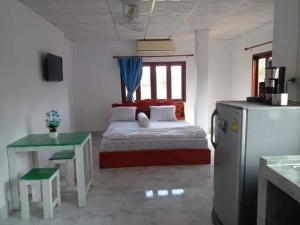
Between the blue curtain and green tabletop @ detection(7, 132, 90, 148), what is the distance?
10.7 ft

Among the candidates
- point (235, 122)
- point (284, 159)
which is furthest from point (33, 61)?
point (284, 159)

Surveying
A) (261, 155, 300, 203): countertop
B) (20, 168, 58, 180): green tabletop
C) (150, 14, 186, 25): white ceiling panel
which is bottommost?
(20, 168, 58, 180): green tabletop

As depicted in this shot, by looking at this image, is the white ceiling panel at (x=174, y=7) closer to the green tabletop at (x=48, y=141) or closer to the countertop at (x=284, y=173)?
the green tabletop at (x=48, y=141)

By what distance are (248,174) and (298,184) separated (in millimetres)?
566

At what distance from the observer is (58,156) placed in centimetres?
289

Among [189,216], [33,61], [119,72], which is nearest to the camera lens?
[189,216]

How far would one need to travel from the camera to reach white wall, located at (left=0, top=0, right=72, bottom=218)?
2539mm

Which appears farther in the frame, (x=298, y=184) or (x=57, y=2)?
(x=57, y=2)

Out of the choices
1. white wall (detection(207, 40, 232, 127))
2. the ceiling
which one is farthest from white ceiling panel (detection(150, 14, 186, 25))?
white wall (detection(207, 40, 232, 127))

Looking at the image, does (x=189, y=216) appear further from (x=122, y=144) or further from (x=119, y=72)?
(x=119, y=72)

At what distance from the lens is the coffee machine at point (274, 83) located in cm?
191

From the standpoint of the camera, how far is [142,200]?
2.77 metres

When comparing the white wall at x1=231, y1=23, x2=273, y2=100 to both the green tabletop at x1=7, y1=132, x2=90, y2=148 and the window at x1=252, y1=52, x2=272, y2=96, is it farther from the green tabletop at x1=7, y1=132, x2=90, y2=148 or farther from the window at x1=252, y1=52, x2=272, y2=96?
the green tabletop at x1=7, y1=132, x2=90, y2=148

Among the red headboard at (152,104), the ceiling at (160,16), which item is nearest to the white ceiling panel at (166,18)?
the ceiling at (160,16)
